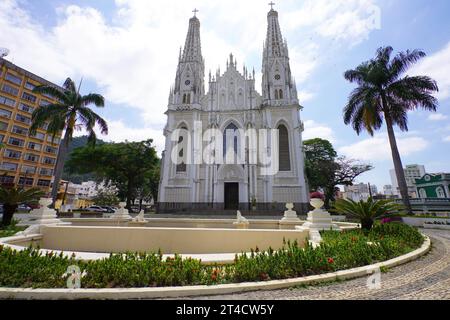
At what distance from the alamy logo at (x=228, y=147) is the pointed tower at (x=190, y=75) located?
4.79m

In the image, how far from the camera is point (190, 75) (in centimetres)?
3180

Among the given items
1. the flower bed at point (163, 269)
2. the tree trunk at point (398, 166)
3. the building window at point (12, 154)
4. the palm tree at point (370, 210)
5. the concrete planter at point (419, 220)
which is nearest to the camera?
the flower bed at point (163, 269)

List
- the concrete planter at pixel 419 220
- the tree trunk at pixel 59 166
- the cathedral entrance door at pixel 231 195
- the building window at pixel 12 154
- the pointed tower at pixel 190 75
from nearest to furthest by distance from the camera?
the concrete planter at pixel 419 220 < the tree trunk at pixel 59 166 < the cathedral entrance door at pixel 231 195 < the pointed tower at pixel 190 75 < the building window at pixel 12 154

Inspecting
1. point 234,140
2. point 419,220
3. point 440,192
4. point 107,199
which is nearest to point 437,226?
point 419,220

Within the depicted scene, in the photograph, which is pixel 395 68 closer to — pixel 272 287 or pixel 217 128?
pixel 217 128

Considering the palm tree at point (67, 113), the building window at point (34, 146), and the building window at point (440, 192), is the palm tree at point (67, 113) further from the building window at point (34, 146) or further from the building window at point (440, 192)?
the building window at point (440, 192)

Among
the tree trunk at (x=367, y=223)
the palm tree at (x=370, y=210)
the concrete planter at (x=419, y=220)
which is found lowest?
the concrete planter at (x=419, y=220)

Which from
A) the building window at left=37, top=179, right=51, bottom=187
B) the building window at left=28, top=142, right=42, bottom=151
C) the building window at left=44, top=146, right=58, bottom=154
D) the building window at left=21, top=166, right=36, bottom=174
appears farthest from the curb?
the building window at left=44, top=146, right=58, bottom=154

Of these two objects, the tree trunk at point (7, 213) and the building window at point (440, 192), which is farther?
the building window at point (440, 192)

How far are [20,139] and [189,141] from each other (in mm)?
37709

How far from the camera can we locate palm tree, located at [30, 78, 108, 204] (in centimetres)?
1864

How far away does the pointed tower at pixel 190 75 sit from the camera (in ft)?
100

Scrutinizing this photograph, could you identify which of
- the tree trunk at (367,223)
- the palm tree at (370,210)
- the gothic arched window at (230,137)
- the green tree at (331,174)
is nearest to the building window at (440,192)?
the green tree at (331,174)
